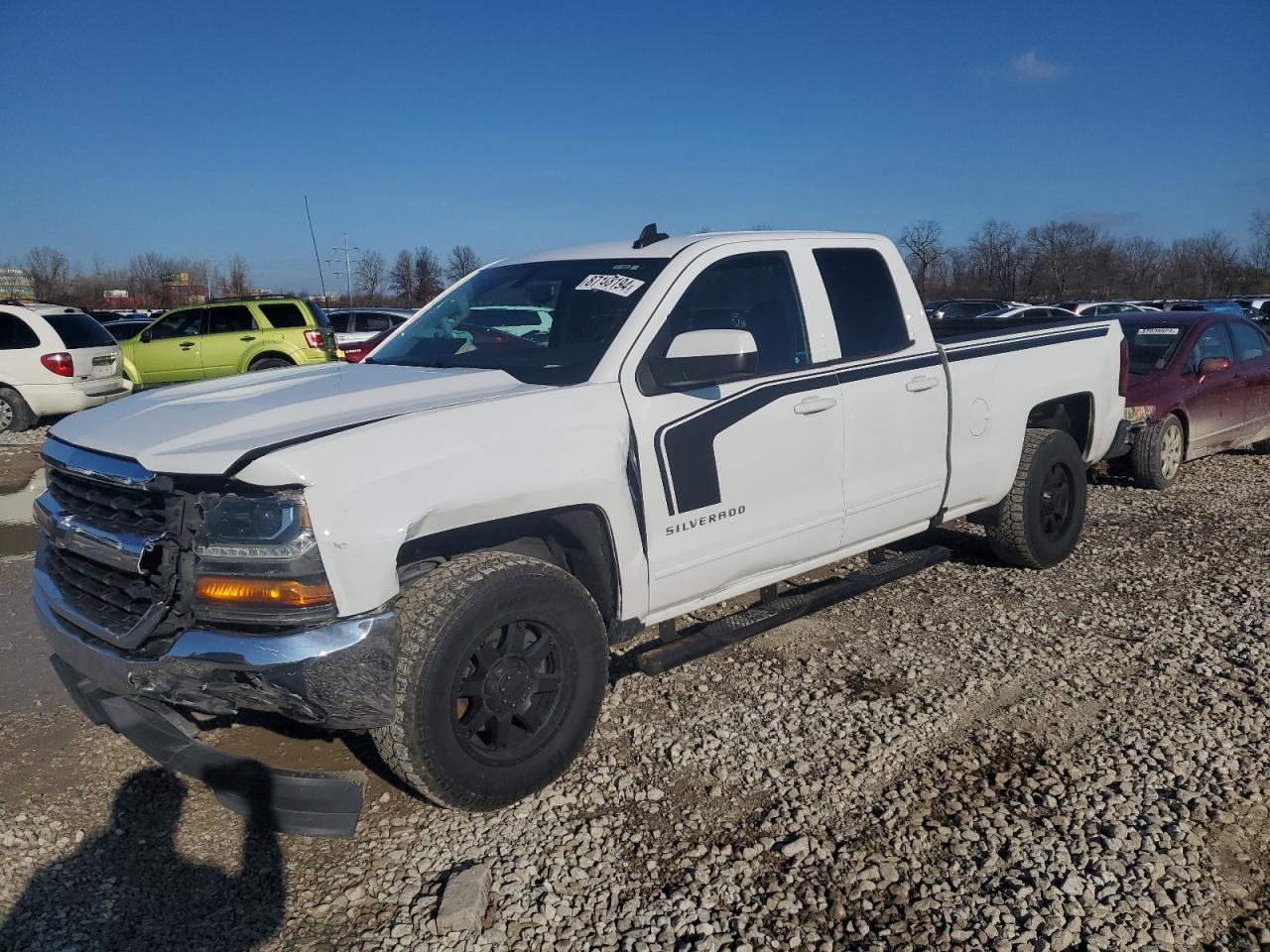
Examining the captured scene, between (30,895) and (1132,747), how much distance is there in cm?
381

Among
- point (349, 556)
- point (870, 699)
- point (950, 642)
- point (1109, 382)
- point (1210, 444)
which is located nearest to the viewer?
point (349, 556)

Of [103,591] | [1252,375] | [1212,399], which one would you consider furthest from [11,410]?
[1252,375]

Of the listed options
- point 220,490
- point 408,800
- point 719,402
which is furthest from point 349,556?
point 719,402

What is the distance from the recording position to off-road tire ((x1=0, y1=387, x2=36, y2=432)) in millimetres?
12805

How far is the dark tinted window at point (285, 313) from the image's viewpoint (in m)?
16.8

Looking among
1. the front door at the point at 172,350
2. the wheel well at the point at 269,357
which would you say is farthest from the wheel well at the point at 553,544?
the front door at the point at 172,350

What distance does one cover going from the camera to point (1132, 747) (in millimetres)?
3711

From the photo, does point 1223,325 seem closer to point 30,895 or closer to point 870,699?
point 870,699

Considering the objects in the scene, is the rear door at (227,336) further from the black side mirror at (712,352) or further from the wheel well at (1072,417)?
the black side mirror at (712,352)

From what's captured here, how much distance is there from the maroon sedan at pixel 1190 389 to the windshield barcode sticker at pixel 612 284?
5.84 metres

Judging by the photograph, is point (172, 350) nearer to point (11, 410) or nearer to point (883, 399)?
point (11, 410)

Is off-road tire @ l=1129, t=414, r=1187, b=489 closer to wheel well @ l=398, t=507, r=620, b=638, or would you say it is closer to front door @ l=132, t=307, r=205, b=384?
wheel well @ l=398, t=507, r=620, b=638

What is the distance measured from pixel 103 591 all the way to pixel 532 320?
2.01 meters

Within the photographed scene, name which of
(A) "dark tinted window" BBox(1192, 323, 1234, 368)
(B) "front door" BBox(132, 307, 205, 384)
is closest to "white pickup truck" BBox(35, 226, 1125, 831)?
(A) "dark tinted window" BBox(1192, 323, 1234, 368)
